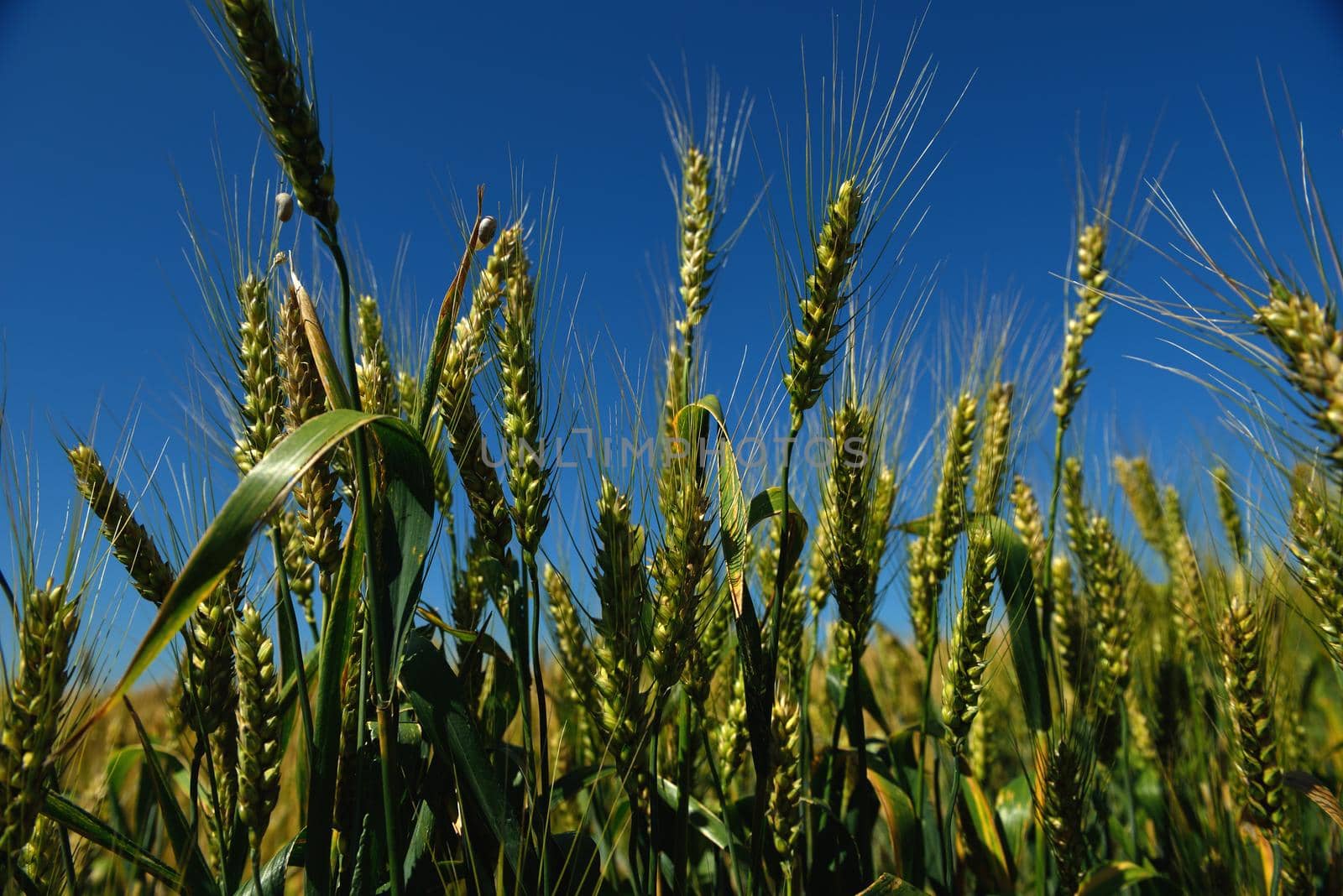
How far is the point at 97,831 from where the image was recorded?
4.28 feet

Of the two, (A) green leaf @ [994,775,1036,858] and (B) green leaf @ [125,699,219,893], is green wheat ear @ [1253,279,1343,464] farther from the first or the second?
(A) green leaf @ [994,775,1036,858]

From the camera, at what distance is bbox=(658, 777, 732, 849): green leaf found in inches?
75.4

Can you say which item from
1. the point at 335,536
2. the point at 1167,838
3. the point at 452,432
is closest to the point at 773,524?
the point at 452,432

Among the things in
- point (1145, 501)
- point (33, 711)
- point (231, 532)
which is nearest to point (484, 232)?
point (231, 532)

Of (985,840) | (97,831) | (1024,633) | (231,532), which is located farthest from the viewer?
(985,840)

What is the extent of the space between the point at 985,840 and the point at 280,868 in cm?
187

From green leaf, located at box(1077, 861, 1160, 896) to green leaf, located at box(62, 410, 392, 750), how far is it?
2.02 m

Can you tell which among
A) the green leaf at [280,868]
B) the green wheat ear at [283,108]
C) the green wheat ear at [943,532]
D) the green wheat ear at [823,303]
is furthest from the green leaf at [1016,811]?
the green wheat ear at [283,108]

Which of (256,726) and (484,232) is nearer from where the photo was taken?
(256,726)

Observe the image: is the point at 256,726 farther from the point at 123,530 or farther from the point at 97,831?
the point at 123,530

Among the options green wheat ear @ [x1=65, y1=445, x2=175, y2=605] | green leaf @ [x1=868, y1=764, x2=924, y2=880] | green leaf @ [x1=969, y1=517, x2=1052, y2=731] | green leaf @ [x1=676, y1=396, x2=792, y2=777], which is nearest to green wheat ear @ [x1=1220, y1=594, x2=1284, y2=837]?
green leaf @ [x1=969, y1=517, x2=1052, y2=731]

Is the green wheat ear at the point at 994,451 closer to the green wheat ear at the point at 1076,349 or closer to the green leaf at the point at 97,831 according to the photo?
the green wheat ear at the point at 1076,349

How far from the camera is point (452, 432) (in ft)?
4.80

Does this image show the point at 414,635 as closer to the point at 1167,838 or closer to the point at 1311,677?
the point at 1167,838
